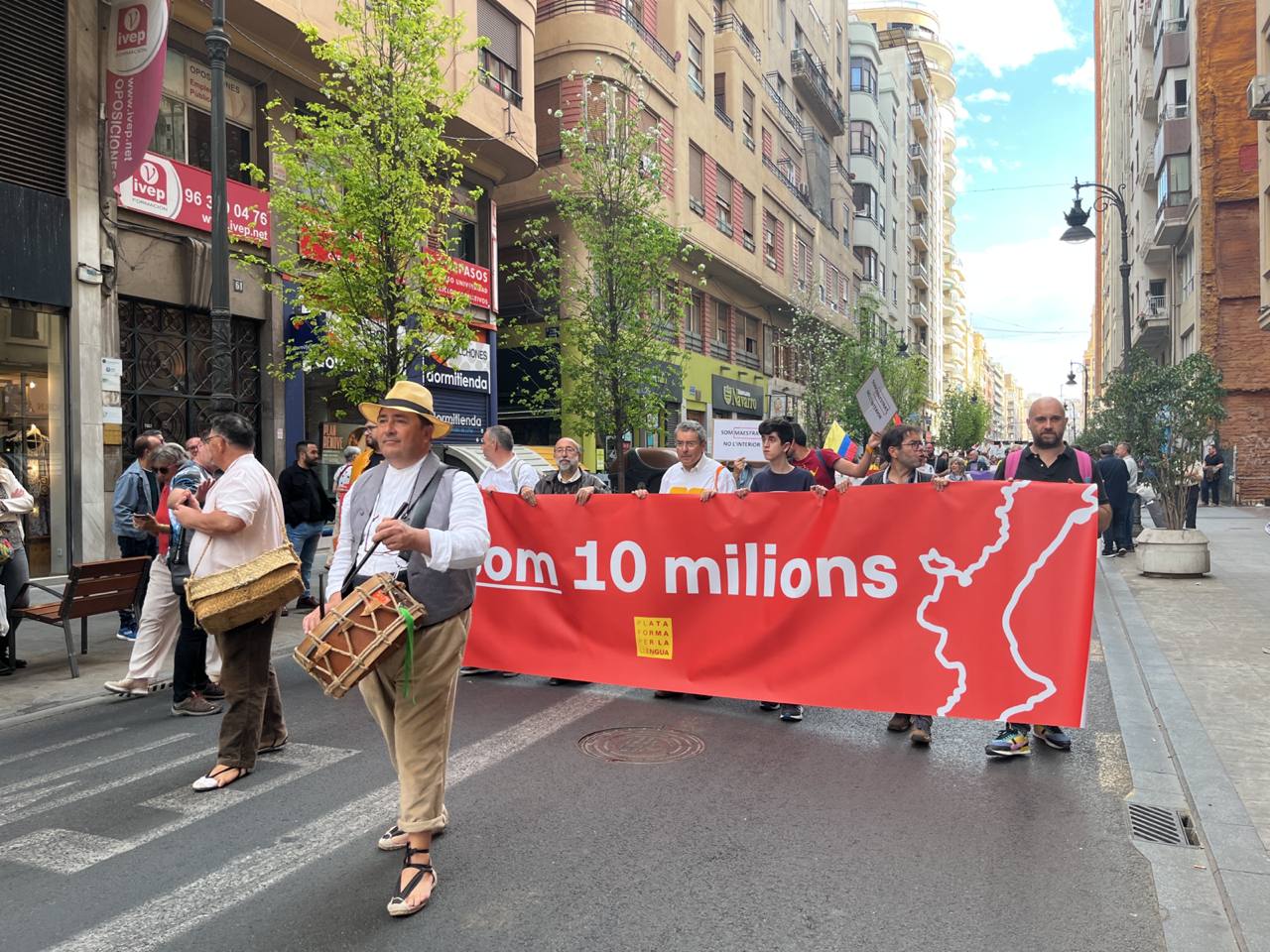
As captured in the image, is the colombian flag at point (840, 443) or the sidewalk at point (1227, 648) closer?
the sidewalk at point (1227, 648)

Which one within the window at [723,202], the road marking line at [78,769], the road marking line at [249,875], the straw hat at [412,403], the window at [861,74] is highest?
the window at [861,74]

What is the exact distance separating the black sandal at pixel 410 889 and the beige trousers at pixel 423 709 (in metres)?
0.12

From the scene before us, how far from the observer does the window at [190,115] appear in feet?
48.0

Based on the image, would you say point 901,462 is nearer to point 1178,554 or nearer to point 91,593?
point 91,593

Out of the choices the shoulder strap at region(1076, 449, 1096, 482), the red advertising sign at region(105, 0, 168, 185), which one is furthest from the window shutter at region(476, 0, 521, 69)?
the shoulder strap at region(1076, 449, 1096, 482)

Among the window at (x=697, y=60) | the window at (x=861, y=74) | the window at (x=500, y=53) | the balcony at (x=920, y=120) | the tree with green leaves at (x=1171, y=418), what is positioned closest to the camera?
the tree with green leaves at (x=1171, y=418)

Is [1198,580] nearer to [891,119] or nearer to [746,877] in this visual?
[746,877]

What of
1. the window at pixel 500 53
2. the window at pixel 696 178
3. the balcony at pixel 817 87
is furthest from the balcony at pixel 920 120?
the window at pixel 500 53

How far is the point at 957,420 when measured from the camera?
7688cm

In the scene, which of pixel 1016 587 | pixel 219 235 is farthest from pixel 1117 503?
pixel 219 235

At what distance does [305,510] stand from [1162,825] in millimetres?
9000

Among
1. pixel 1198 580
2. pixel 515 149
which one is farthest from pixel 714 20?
pixel 1198 580

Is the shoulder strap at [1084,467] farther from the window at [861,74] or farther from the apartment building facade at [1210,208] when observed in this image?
the window at [861,74]

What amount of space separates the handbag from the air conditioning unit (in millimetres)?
22177
